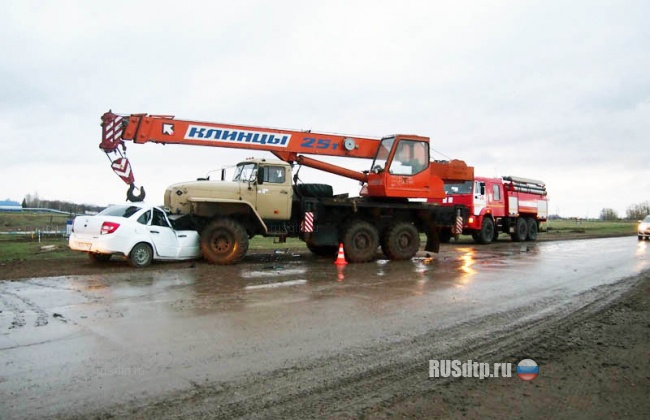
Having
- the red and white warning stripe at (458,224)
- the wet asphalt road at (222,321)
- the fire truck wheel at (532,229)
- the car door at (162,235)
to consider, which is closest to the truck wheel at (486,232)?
the fire truck wheel at (532,229)

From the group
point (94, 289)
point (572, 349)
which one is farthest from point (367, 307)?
point (94, 289)

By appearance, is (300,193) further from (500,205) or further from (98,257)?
(500,205)

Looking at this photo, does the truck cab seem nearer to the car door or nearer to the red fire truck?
the car door

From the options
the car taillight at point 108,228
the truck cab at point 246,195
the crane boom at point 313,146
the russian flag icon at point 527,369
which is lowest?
the russian flag icon at point 527,369

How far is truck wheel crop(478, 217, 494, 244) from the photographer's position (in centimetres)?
2327

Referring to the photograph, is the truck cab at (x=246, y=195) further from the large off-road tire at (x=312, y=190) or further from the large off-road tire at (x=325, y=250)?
the large off-road tire at (x=325, y=250)

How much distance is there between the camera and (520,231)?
1010 inches

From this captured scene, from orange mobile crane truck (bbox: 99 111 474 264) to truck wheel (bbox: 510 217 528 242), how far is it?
11.0 metres

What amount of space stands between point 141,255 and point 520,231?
67.8ft

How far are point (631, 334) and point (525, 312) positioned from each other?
1.40 metres

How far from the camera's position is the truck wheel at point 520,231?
2544 cm

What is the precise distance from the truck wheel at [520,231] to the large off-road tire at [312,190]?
50.0ft

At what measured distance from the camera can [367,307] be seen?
7242 mm

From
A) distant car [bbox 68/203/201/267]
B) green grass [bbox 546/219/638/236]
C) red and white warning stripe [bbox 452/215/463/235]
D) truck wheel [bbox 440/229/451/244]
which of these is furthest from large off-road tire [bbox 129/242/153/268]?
green grass [bbox 546/219/638/236]
